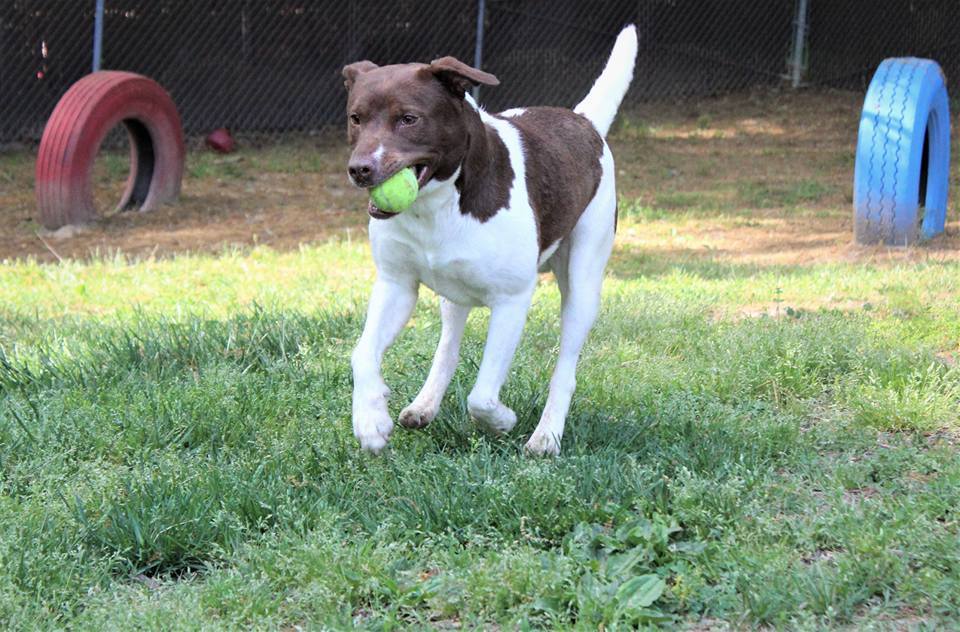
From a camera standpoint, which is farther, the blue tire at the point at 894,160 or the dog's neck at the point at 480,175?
the blue tire at the point at 894,160

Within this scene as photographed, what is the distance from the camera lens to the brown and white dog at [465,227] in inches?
147

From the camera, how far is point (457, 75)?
3.82 metres

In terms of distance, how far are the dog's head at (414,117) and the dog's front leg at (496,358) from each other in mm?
540

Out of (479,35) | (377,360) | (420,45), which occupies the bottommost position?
(377,360)

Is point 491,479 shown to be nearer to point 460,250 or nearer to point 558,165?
point 460,250

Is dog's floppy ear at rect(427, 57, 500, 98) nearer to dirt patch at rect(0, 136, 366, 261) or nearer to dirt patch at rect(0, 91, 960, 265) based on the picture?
dirt patch at rect(0, 91, 960, 265)

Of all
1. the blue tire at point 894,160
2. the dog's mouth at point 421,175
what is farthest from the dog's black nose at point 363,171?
the blue tire at point 894,160

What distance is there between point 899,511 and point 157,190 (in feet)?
28.9

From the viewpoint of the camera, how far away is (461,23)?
1488 cm

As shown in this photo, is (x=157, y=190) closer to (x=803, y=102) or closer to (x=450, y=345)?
(x=450, y=345)

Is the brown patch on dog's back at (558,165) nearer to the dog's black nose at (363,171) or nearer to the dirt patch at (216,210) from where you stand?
the dog's black nose at (363,171)

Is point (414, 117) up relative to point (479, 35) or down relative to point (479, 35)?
up

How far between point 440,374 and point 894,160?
500 cm

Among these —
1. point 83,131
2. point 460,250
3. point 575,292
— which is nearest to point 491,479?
point 460,250
